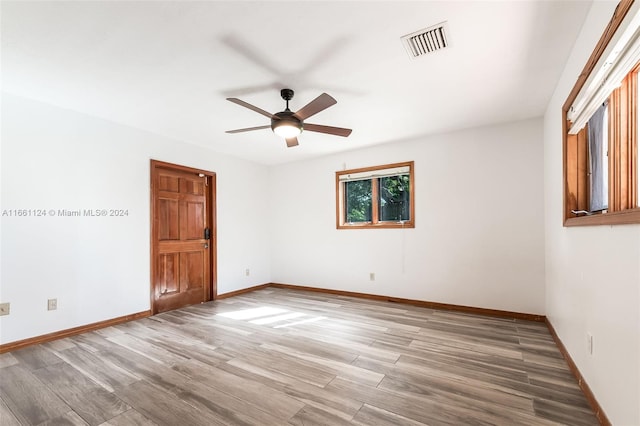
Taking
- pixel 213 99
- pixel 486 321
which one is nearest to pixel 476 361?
pixel 486 321

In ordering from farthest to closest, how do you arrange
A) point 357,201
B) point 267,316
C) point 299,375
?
point 357,201, point 267,316, point 299,375

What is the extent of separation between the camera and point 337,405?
1.84 meters

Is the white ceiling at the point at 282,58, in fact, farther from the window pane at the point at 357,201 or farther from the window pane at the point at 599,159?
the window pane at the point at 357,201

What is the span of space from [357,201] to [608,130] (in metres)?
3.38

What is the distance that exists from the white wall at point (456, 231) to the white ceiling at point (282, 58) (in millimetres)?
543

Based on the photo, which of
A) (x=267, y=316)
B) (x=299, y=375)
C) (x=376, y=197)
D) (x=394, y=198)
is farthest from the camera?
(x=376, y=197)

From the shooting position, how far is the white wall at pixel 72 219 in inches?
110

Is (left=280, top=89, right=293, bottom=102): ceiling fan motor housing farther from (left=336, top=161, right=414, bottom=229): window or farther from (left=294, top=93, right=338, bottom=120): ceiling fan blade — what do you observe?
(left=336, top=161, right=414, bottom=229): window

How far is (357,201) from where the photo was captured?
16.2 feet

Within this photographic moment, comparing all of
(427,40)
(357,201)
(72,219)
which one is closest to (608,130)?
(427,40)

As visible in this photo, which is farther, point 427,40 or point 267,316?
point 267,316

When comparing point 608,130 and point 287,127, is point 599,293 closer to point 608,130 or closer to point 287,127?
point 608,130

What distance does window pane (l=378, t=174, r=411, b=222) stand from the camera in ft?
14.4

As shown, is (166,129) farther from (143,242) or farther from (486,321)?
(486,321)
